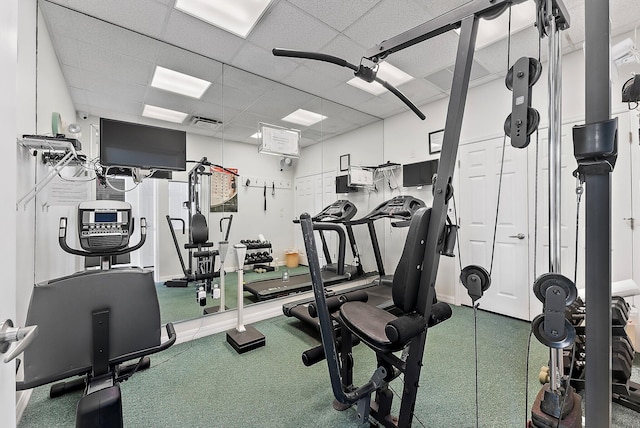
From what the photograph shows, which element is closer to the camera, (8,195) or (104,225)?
(8,195)

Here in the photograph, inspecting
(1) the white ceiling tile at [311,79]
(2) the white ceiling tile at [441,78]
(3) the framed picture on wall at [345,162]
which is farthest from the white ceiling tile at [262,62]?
(2) the white ceiling tile at [441,78]

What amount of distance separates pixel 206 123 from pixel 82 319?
2749 mm

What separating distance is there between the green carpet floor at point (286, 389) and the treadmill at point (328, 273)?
90 cm

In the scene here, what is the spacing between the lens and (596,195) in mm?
850

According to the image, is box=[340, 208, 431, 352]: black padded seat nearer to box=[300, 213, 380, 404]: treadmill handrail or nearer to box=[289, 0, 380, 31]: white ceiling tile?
box=[300, 213, 380, 404]: treadmill handrail

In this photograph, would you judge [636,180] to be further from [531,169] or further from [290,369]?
[290,369]

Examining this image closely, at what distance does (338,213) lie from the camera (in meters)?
3.78

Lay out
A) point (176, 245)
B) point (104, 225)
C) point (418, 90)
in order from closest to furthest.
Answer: point (104, 225)
point (176, 245)
point (418, 90)

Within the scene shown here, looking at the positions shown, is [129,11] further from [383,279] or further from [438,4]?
[383,279]

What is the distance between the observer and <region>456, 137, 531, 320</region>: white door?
342cm

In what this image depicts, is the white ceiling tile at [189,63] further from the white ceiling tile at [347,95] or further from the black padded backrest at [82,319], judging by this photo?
the black padded backrest at [82,319]

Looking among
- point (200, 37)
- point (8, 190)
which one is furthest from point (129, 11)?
point (8, 190)

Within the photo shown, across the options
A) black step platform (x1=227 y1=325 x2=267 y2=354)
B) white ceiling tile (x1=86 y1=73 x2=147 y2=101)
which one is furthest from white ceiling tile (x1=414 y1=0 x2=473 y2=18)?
black step platform (x1=227 y1=325 x2=267 y2=354)

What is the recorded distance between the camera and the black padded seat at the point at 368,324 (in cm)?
137
